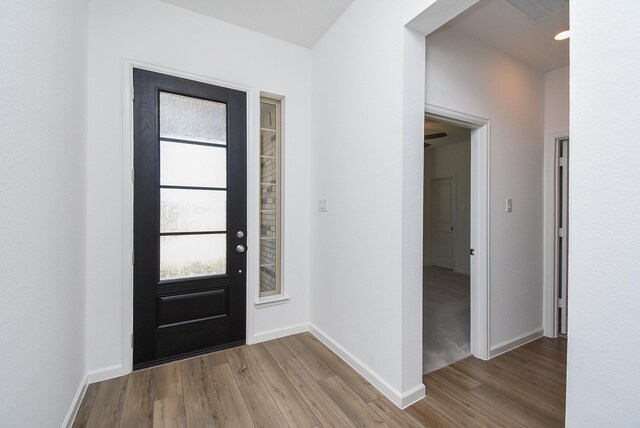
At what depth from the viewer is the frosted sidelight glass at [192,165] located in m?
2.25

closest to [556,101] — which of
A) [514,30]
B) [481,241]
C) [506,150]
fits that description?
[506,150]

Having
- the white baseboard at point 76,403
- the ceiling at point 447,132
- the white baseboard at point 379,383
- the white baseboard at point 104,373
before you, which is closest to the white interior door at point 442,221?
the ceiling at point 447,132

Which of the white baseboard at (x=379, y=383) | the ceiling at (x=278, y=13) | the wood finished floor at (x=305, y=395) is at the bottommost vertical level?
the wood finished floor at (x=305, y=395)

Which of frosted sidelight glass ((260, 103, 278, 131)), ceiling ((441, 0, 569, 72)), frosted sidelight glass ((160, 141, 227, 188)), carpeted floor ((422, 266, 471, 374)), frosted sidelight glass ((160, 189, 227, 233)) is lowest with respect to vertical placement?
carpeted floor ((422, 266, 471, 374))

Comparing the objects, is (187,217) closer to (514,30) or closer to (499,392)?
(499,392)

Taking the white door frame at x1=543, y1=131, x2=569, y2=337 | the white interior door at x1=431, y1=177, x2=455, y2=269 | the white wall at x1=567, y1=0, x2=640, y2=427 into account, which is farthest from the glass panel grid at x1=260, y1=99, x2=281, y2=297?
the white interior door at x1=431, y1=177, x2=455, y2=269

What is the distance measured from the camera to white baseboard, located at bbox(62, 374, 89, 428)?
1529mm

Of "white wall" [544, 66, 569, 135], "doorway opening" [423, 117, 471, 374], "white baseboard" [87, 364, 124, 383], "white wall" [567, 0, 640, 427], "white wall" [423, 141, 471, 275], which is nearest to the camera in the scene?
"white wall" [567, 0, 640, 427]

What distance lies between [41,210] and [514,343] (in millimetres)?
3643

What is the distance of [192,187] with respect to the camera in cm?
234

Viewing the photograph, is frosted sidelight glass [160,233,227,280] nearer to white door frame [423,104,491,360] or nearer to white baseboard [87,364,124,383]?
white baseboard [87,364,124,383]

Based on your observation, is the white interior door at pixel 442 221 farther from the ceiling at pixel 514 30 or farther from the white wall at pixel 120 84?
the white wall at pixel 120 84

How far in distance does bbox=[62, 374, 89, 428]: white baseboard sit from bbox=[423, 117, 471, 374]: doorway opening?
10.3 ft

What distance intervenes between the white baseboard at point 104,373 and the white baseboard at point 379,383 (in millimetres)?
1665
